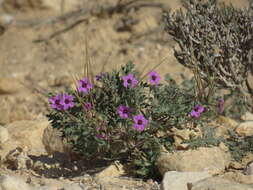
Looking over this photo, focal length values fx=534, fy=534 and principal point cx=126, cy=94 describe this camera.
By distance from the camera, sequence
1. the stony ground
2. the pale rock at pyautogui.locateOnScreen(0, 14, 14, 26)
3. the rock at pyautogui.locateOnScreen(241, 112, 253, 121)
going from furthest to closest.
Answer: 1. the pale rock at pyautogui.locateOnScreen(0, 14, 14, 26)
2. the stony ground
3. the rock at pyautogui.locateOnScreen(241, 112, 253, 121)

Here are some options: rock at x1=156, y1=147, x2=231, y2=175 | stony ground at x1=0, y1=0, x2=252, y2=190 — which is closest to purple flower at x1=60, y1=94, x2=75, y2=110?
rock at x1=156, y1=147, x2=231, y2=175

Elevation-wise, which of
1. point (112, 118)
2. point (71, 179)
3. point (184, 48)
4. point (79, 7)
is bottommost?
point (71, 179)

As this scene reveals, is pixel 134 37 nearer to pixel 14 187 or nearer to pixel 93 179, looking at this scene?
pixel 93 179

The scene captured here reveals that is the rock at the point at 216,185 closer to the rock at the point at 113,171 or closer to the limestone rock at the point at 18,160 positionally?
the rock at the point at 113,171

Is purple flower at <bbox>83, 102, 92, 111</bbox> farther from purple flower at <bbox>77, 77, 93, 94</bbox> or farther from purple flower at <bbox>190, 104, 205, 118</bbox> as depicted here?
purple flower at <bbox>190, 104, 205, 118</bbox>

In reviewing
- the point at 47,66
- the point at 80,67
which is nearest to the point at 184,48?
the point at 80,67

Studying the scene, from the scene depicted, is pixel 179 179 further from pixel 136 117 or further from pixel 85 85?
pixel 85 85
